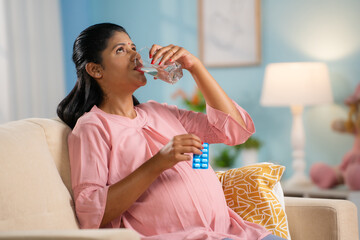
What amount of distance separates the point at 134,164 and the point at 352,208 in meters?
0.79

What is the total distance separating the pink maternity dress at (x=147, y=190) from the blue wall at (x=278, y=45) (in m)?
2.27

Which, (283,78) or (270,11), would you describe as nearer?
(283,78)

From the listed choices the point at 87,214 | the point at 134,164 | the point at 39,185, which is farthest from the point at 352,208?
the point at 39,185

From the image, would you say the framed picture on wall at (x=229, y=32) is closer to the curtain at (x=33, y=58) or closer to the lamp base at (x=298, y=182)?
the lamp base at (x=298, y=182)

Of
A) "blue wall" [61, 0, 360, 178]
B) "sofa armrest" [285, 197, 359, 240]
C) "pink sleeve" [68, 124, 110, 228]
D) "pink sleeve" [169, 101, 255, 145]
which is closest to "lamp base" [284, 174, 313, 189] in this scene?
"blue wall" [61, 0, 360, 178]

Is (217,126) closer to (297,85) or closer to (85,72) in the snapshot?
(85,72)

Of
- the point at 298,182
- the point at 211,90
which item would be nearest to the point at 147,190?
the point at 211,90

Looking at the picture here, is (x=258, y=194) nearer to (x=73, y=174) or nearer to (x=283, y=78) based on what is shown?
(x=73, y=174)

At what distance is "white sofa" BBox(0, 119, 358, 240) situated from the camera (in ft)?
4.46

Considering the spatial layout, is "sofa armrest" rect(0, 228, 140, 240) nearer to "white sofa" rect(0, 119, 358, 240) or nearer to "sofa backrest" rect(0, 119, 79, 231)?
"white sofa" rect(0, 119, 358, 240)

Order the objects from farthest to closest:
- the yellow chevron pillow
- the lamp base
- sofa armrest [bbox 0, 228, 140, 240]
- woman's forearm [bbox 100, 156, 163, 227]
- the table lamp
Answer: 1. the lamp base
2. the table lamp
3. the yellow chevron pillow
4. woman's forearm [bbox 100, 156, 163, 227]
5. sofa armrest [bbox 0, 228, 140, 240]

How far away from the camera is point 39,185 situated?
1.48 m

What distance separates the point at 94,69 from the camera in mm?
1739

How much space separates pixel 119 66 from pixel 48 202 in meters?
0.49
